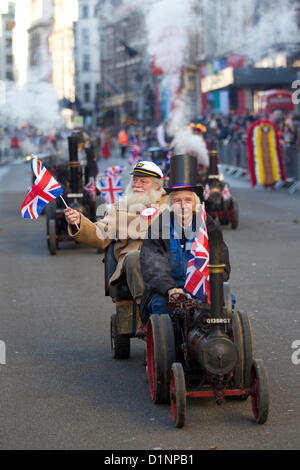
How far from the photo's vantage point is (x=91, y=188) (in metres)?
15.2

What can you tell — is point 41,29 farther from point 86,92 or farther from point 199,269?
point 86,92

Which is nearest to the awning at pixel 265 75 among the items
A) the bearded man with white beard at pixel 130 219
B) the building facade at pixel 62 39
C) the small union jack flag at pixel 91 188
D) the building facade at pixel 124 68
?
the building facade at pixel 124 68

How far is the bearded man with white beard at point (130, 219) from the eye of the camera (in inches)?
275

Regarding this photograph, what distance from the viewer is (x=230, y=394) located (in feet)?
18.4

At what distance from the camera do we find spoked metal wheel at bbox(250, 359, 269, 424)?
212 inches

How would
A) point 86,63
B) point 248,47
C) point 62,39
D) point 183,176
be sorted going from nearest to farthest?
1. point 183,176
2. point 248,47
3. point 62,39
4. point 86,63

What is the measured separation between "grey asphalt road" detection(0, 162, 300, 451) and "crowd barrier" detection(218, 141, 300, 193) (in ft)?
35.7

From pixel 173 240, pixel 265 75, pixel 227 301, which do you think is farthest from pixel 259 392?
pixel 265 75

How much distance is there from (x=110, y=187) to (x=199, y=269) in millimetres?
10114

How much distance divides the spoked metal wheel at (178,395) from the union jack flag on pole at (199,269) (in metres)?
0.47

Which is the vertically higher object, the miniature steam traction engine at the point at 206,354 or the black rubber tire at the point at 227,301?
the black rubber tire at the point at 227,301

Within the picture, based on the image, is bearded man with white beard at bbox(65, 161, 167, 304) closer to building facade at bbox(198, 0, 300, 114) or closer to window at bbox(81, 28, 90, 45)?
building facade at bbox(198, 0, 300, 114)

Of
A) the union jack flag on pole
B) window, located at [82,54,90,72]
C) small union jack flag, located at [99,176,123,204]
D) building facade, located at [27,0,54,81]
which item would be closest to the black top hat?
the union jack flag on pole

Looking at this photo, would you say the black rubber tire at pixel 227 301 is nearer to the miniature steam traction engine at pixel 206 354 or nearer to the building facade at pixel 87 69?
the miniature steam traction engine at pixel 206 354
